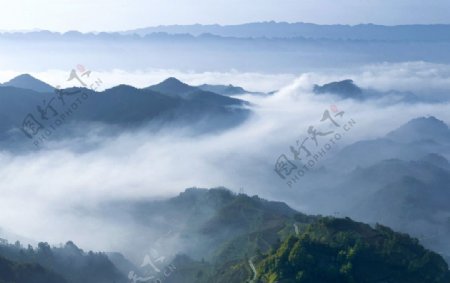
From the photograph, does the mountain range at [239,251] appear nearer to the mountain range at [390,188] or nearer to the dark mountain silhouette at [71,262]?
the dark mountain silhouette at [71,262]

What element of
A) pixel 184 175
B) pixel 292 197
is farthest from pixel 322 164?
pixel 184 175

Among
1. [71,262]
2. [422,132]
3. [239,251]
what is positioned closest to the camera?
[239,251]

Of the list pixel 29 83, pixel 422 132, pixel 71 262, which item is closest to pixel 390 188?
pixel 71 262

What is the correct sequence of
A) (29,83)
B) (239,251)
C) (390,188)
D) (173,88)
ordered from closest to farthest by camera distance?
(239,251)
(390,188)
(29,83)
(173,88)

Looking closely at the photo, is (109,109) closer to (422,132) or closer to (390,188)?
(390,188)

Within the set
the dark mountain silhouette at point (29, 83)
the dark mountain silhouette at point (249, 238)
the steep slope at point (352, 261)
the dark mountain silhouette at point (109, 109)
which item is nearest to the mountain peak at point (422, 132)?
the dark mountain silhouette at point (109, 109)

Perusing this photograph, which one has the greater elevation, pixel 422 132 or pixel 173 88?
pixel 173 88

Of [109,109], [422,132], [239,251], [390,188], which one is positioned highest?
[109,109]

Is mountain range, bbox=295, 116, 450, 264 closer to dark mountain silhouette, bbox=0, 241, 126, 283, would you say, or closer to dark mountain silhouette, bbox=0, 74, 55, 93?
dark mountain silhouette, bbox=0, 241, 126, 283

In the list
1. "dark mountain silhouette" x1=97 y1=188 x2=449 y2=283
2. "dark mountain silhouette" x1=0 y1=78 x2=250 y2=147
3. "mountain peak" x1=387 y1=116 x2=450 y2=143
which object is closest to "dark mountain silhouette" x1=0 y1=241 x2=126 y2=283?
"dark mountain silhouette" x1=97 y1=188 x2=449 y2=283
